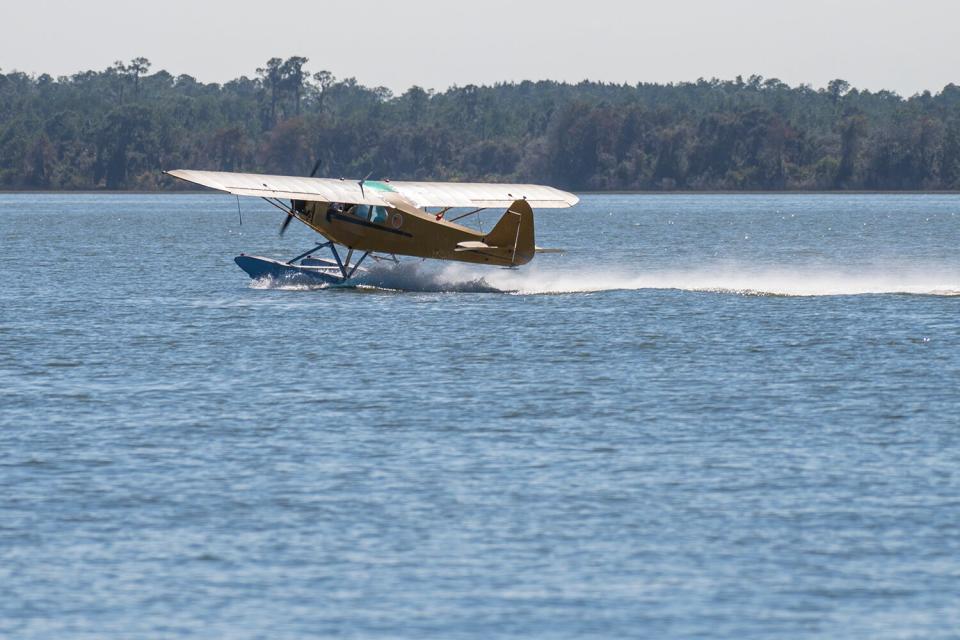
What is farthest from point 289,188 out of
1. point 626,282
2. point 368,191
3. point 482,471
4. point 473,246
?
point 482,471

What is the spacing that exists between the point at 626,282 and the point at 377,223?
9772 millimetres

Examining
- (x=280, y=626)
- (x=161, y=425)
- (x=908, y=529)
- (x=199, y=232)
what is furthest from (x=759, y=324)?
(x=199, y=232)

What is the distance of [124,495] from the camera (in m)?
17.3

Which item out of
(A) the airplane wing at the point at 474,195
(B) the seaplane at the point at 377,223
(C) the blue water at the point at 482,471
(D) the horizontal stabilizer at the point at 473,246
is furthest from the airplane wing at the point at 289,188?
(C) the blue water at the point at 482,471

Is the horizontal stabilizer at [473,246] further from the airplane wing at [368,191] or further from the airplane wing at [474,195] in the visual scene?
the airplane wing at [474,195]

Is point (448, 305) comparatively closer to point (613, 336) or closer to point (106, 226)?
point (613, 336)

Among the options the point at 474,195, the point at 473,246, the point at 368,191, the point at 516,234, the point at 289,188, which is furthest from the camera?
the point at 474,195

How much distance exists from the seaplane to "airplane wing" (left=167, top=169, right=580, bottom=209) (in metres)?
0.02

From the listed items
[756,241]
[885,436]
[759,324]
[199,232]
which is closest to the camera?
[885,436]

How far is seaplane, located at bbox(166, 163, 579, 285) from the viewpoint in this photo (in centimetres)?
3853

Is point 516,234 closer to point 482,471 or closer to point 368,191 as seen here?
point 368,191

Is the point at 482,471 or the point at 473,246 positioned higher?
the point at 473,246

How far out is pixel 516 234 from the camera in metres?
38.2

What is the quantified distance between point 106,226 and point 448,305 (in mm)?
78227
